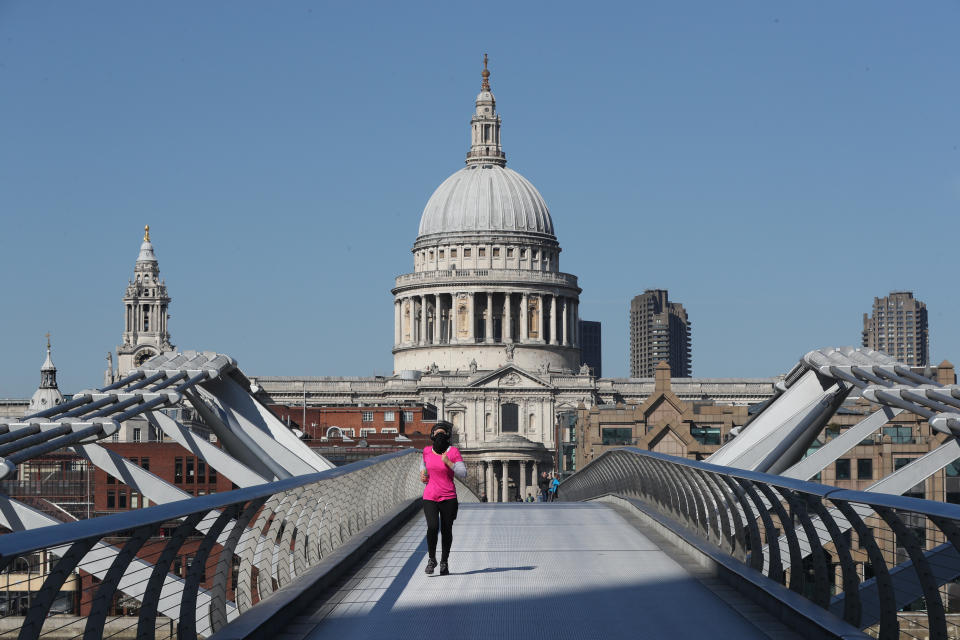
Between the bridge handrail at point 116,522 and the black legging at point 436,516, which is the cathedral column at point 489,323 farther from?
the bridge handrail at point 116,522

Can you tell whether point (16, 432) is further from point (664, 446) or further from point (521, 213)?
point (521, 213)

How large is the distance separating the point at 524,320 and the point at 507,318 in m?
2.15

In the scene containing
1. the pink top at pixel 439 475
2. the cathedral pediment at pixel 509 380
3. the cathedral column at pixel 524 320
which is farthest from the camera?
the cathedral column at pixel 524 320

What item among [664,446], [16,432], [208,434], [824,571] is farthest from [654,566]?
[208,434]

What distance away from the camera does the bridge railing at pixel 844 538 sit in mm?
10172

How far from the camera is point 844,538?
39.7 feet

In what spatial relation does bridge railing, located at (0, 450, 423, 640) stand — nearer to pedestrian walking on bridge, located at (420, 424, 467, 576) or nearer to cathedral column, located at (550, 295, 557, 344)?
pedestrian walking on bridge, located at (420, 424, 467, 576)

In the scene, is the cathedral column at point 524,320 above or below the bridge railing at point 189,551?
above

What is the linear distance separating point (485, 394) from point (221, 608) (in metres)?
142

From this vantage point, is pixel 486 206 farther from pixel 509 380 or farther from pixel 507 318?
pixel 509 380

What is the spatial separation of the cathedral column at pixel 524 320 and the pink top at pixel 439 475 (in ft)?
485

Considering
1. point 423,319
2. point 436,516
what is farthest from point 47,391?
point 436,516

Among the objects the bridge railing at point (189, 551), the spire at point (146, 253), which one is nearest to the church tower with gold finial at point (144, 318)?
the spire at point (146, 253)

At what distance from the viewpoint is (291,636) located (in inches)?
514
